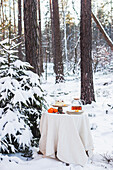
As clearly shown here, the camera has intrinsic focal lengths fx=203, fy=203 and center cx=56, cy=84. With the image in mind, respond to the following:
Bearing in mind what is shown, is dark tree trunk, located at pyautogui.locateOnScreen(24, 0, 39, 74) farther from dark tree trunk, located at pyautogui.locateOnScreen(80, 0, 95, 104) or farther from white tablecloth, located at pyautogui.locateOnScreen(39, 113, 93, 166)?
dark tree trunk, located at pyautogui.locateOnScreen(80, 0, 95, 104)

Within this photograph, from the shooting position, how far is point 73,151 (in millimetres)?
2979

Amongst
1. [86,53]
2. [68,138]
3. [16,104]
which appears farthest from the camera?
[86,53]

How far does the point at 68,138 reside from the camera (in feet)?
9.81

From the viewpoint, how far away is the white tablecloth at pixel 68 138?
117 inches

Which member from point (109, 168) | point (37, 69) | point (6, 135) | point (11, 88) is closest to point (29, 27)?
point (37, 69)

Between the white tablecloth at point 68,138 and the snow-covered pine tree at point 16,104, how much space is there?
1.18 ft

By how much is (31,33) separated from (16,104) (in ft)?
5.86

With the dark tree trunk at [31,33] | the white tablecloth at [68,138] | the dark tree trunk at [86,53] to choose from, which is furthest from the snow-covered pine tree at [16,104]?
the dark tree trunk at [86,53]

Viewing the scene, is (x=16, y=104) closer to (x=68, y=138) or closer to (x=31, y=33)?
(x=68, y=138)

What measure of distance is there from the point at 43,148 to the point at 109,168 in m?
1.05

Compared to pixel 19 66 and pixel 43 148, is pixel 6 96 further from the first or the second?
pixel 43 148

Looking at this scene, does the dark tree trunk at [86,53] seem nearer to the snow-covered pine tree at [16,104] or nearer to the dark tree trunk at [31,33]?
the dark tree trunk at [31,33]

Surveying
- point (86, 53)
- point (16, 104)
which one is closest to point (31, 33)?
point (16, 104)

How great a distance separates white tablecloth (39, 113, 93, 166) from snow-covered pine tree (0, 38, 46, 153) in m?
0.36
